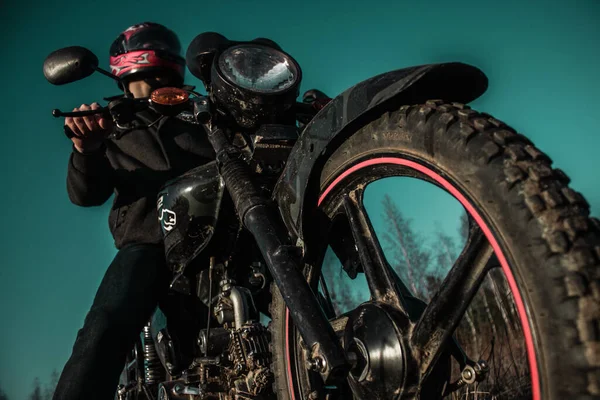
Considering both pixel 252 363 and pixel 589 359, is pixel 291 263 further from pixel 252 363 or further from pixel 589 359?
pixel 589 359

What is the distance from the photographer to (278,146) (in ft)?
6.78

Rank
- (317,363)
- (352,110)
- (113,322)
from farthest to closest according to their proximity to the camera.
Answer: (113,322), (352,110), (317,363)

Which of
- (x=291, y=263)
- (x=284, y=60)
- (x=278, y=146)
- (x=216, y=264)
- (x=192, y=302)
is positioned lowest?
(x=291, y=263)

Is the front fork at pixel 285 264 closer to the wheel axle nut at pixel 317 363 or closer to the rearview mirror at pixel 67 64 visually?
the wheel axle nut at pixel 317 363

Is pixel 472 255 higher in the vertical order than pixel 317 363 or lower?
higher

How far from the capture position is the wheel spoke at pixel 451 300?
3.87 ft

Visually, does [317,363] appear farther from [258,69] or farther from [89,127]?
[89,127]

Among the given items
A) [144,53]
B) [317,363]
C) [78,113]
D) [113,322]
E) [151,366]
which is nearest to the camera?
[317,363]

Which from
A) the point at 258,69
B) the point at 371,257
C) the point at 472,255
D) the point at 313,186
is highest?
the point at 258,69

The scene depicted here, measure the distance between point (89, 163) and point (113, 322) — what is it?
881mm

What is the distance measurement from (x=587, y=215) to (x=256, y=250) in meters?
1.64

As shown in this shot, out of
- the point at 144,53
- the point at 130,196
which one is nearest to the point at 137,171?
the point at 130,196

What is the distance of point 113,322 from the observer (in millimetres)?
2217

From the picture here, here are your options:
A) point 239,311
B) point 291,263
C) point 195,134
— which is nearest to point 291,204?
point 291,263
